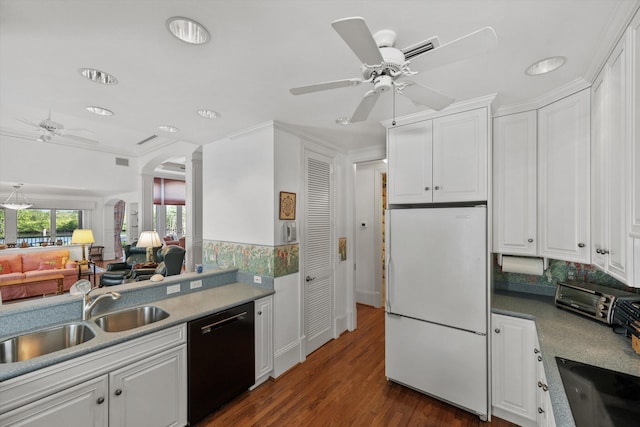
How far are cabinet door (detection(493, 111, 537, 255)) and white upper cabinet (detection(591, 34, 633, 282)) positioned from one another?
0.38 metres

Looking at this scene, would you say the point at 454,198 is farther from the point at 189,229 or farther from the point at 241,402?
the point at 189,229

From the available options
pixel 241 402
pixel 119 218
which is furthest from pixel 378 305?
pixel 119 218

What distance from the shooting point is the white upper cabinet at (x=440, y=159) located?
212 centimetres

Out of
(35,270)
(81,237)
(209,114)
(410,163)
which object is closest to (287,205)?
(209,114)

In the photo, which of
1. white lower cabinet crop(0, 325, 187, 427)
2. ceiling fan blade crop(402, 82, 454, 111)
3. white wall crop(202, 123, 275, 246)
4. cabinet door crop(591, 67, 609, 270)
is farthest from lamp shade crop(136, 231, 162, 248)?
cabinet door crop(591, 67, 609, 270)

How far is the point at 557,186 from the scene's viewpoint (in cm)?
201

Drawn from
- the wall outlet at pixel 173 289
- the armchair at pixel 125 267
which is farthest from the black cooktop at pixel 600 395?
the armchair at pixel 125 267

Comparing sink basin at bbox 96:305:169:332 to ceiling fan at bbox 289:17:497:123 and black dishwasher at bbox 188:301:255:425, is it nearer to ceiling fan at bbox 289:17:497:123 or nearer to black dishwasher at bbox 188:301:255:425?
black dishwasher at bbox 188:301:255:425

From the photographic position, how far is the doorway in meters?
4.62

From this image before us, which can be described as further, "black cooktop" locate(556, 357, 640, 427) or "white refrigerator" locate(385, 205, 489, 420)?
"white refrigerator" locate(385, 205, 489, 420)

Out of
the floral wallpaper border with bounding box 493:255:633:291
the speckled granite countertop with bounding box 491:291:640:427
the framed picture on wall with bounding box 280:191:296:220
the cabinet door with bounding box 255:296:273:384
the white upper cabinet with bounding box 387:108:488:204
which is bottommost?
the cabinet door with bounding box 255:296:273:384

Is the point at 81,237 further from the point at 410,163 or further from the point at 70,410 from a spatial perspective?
the point at 410,163

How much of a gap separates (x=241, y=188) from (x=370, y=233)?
250 cm

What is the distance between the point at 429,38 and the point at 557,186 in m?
1.53
